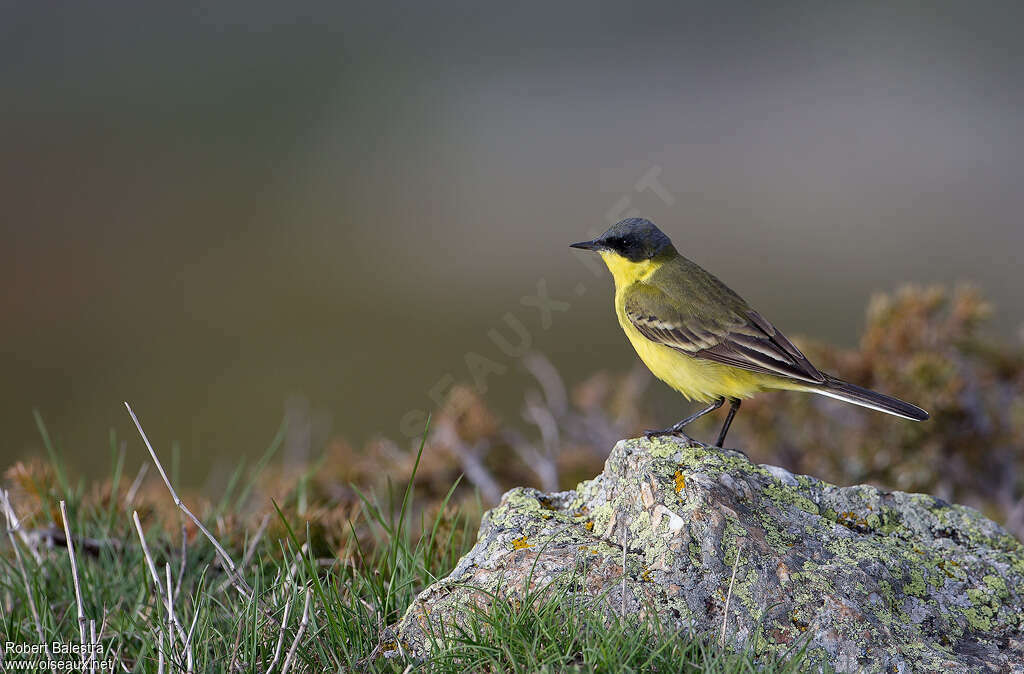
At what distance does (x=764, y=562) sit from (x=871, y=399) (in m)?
1.38

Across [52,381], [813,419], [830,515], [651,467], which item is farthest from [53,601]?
[52,381]

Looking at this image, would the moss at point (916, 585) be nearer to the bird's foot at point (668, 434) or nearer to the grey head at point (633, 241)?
the bird's foot at point (668, 434)

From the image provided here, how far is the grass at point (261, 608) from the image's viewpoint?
3020 millimetres

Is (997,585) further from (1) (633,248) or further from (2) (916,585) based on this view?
(1) (633,248)

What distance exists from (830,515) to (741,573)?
0.76 meters

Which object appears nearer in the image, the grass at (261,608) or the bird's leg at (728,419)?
the grass at (261,608)

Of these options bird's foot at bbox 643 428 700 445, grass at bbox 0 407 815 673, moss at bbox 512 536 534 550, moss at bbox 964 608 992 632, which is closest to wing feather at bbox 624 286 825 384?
bird's foot at bbox 643 428 700 445

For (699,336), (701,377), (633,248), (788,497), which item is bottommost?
(788,497)

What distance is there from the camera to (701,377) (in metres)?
4.88

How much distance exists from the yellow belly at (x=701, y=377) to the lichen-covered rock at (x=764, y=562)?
3.08 ft

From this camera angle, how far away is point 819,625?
319 cm

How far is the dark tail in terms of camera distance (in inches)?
167

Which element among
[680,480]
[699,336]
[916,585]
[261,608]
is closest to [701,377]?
[699,336]

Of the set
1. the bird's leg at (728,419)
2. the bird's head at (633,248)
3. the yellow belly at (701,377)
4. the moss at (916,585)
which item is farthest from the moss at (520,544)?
the bird's head at (633,248)
